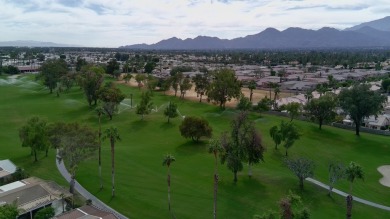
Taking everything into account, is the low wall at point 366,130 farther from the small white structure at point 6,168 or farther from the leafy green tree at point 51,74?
the leafy green tree at point 51,74

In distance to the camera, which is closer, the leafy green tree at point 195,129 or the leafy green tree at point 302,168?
the leafy green tree at point 302,168

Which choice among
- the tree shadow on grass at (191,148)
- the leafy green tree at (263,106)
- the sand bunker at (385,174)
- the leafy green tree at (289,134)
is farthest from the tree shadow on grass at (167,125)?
the sand bunker at (385,174)

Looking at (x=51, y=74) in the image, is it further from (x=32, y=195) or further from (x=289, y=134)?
(x=32, y=195)

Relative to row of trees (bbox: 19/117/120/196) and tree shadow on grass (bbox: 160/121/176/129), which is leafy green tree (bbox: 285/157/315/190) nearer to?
row of trees (bbox: 19/117/120/196)

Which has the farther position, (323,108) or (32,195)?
(323,108)

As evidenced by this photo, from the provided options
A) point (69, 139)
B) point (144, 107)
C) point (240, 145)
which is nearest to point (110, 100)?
point (144, 107)

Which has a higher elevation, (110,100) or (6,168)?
(110,100)
